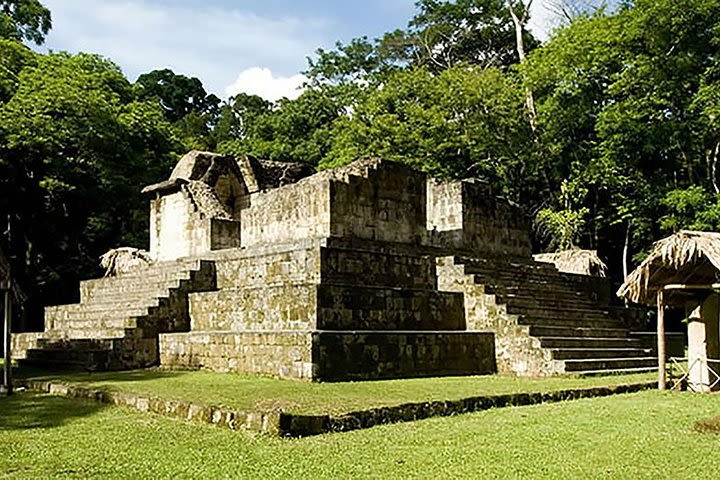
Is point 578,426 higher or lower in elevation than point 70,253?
lower

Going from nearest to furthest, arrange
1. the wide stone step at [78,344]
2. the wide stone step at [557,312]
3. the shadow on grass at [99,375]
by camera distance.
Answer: the shadow on grass at [99,375]
the wide stone step at [78,344]
the wide stone step at [557,312]

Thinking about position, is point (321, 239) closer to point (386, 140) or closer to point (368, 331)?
point (368, 331)

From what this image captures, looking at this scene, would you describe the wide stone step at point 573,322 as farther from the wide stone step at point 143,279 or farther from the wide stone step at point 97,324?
the wide stone step at point 97,324

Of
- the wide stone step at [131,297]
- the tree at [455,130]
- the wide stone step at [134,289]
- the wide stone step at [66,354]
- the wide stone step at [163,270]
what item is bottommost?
the wide stone step at [66,354]

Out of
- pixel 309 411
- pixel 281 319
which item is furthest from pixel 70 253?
pixel 309 411

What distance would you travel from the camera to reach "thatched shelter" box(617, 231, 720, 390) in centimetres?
1002

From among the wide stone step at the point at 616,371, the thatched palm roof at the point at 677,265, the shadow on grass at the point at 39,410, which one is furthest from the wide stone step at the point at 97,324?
the thatched palm roof at the point at 677,265

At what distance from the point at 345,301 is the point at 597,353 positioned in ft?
15.3

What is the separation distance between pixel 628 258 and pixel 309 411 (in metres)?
→ 21.9

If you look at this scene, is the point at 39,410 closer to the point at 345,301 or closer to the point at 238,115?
the point at 345,301

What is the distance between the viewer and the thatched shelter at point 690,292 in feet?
32.9

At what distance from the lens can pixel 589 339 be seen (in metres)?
13.5

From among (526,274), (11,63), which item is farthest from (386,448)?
(11,63)

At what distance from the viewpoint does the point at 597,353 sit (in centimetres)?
1316
